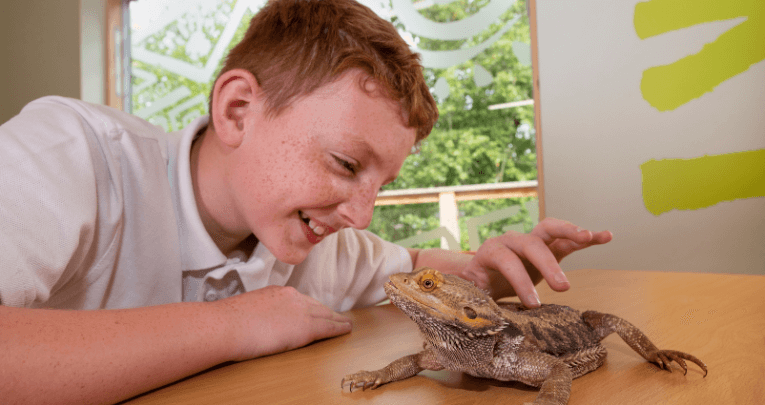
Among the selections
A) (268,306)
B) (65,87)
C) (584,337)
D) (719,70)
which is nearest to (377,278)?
(268,306)

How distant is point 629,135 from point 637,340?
318cm

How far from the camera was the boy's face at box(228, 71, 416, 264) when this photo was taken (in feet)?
3.64

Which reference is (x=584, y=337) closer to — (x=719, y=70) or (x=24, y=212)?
(x=24, y=212)

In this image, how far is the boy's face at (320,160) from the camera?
1110mm

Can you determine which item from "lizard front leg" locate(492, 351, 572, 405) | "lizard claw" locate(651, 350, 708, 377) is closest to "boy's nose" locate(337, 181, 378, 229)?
"lizard front leg" locate(492, 351, 572, 405)

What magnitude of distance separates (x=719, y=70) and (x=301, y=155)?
3.37 m

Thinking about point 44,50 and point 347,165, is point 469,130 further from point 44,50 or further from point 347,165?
point 44,50

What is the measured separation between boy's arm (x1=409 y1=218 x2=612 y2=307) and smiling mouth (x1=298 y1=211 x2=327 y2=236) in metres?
0.44

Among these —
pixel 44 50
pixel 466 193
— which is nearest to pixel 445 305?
pixel 466 193

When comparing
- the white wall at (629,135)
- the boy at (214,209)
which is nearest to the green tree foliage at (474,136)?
the white wall at (629,135)

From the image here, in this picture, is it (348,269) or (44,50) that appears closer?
(348,269)

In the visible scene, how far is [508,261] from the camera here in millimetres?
1186

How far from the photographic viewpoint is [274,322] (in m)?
0.97

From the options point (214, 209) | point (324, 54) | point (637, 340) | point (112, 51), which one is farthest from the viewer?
point (112, 51)
